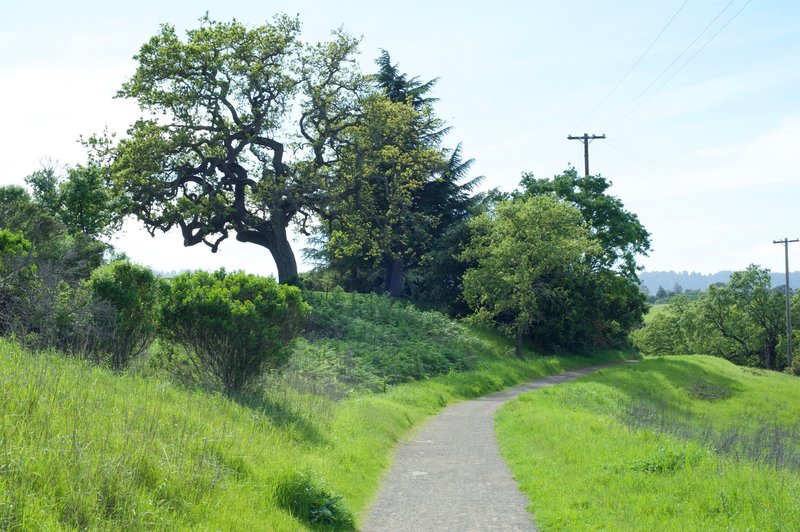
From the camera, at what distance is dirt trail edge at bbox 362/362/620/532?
9.16 meters

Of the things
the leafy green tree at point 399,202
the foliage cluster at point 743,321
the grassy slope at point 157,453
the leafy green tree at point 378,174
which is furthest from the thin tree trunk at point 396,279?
the foliage cluster at point 743,321

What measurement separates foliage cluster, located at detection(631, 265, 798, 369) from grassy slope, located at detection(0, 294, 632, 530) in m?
73.6

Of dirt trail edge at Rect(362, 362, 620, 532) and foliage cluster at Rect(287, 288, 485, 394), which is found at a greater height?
foliage cluster at Rect(287, 288, 485, 394)

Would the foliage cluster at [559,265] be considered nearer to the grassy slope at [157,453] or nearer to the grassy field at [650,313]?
the grassy field at [650,313]

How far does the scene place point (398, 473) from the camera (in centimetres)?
1245

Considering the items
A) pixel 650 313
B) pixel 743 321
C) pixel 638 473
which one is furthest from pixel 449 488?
pixel 650 313

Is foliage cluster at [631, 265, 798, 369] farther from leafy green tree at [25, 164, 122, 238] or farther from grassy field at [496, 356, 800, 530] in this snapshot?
leafy green tree at [25, 164, 122, 238]

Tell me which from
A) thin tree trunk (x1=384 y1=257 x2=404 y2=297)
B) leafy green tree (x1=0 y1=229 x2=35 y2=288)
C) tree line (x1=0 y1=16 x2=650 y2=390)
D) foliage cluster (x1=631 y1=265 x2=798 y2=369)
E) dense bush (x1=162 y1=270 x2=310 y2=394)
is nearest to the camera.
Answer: leafy green tree (x1=0 y1=229 x2=35 y2=288)

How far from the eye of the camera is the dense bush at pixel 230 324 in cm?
1386

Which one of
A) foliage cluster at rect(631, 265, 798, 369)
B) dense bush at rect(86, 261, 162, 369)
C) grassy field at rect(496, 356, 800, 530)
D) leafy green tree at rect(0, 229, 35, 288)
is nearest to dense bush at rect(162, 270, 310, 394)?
dense bush at rect(86, 261, 162, 369)

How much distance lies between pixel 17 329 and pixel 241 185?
24578 mm

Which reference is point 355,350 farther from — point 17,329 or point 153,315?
point 17,329

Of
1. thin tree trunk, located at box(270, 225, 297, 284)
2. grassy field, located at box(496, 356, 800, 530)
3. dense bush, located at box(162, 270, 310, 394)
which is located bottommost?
grassy field, located at box(496, 356, 800, 530)

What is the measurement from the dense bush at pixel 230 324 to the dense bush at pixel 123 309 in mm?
526
